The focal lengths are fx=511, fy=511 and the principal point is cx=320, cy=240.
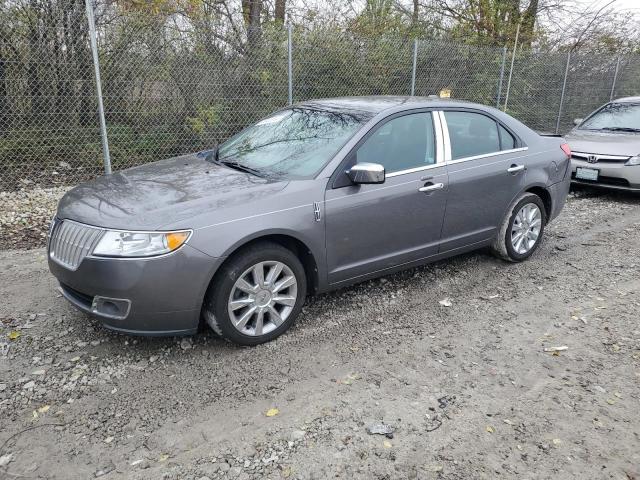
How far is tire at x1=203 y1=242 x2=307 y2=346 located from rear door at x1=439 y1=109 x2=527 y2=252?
155 cm

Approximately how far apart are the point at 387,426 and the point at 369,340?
0.93m

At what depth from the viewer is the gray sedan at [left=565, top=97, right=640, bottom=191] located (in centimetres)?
736

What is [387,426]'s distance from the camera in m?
2.77

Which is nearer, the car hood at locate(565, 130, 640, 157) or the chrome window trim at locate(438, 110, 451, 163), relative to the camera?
the chrome window trim at locate(438, 110, 451, 163)

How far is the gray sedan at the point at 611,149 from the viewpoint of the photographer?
736cm

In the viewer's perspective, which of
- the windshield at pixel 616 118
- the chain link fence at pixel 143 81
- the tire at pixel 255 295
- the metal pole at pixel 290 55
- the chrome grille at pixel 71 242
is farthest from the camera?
the windshield at pixel 616 118

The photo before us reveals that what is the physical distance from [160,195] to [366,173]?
140cm

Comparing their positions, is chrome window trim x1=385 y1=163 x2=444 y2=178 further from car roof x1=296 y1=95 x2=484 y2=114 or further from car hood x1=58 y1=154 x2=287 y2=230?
car hood x1=58 y1=154 x2=287 y2=230

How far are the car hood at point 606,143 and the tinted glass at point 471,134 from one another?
3.76 metres

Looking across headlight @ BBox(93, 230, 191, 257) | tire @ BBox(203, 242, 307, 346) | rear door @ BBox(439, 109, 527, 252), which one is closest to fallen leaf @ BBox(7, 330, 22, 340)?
headlight @ BBox(93, 230, 191, 257)

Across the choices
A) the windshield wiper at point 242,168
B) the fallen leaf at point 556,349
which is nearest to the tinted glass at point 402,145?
the windshield wiper at point 242,168

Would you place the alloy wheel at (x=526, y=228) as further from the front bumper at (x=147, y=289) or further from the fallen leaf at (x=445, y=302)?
the front bumper at (x=147, y=289)

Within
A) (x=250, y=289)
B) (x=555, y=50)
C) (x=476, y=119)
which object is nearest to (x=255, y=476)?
(x=250, y=289)

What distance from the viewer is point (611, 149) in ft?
24.7
